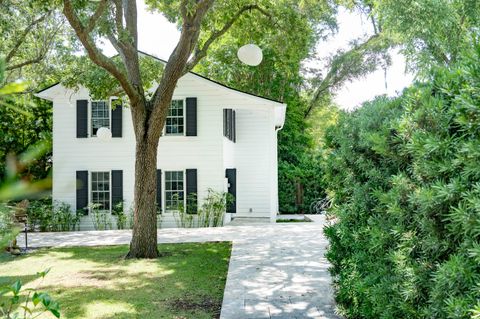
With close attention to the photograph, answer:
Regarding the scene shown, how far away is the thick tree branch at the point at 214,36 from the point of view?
30.8 ft

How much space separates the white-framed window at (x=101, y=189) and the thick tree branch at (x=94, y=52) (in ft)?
24.6

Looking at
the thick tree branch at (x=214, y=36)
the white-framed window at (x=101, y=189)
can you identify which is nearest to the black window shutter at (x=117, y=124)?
the white-framed window at (x=101, y=189)

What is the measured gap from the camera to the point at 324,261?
822 centimetres

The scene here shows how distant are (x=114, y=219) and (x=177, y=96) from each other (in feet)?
15.4

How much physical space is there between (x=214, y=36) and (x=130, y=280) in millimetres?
5313

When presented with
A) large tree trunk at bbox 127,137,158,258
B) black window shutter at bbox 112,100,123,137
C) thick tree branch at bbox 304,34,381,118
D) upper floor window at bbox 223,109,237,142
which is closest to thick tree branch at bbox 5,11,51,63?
black window shutter at bbox 112,100,123,137

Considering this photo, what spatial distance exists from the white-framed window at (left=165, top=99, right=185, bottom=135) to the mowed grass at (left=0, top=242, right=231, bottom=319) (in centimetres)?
593

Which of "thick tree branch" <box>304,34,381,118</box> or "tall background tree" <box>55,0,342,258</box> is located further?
"thick tree branch" <box>304,34,381,118</box>

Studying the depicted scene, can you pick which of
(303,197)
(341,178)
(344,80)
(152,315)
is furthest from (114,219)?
(344,80)

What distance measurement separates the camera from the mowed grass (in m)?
5.54

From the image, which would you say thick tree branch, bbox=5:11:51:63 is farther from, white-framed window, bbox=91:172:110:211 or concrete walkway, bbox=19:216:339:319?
concrete walkway, bbox=19:216:339:319

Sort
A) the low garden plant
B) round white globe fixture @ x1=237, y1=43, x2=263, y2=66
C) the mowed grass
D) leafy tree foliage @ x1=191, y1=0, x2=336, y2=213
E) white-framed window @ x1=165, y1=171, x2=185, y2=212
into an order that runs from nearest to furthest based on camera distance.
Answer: the mowed grass → round white globe fixture @ x1=237, y1=43, x2=263, y2=66 → the low garden plant → white-framed window @ x1=165, y1=171, x2=185, y2=212 → leafy tree foliage @ x1=191, y1=0, x2=336, y2=213

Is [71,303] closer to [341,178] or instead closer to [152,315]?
[152,315]

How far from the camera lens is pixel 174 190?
608 inches
